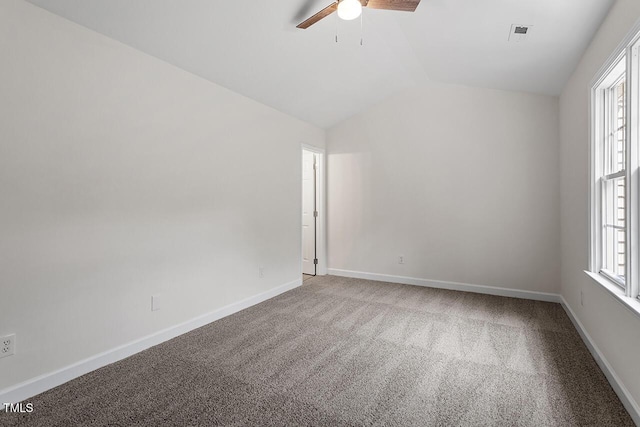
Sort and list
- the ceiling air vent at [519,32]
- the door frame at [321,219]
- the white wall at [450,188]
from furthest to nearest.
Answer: the door frame at [321,219] → the white wall at [450,188] → the ceiling air vent at [519,32]

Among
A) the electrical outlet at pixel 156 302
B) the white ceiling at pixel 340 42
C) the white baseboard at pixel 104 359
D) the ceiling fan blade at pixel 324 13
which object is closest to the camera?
the white baseboard at pixel 104 359

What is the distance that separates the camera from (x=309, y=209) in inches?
213

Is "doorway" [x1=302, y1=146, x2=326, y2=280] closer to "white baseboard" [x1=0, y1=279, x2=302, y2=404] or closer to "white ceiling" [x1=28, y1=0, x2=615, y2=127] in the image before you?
"white ceiling" [x1=28, y1=0, x2=615, y2=127]

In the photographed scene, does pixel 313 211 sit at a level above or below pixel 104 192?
below

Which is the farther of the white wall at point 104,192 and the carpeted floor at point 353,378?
the white wall at point 104,192

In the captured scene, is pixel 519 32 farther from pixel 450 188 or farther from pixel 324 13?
pixel 450 188

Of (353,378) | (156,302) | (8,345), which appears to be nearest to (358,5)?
(353,378)

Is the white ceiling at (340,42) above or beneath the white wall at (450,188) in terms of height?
above

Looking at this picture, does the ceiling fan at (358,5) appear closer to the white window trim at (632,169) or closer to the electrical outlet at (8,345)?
the white window trim at (632,169)

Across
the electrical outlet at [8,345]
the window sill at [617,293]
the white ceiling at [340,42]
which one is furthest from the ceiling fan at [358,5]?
the electrical outlet at [8,345]

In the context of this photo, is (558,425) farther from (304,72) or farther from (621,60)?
(304,72)

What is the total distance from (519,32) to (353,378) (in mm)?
2981

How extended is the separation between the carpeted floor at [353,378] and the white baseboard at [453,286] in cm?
58

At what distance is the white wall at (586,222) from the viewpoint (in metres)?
1.85
